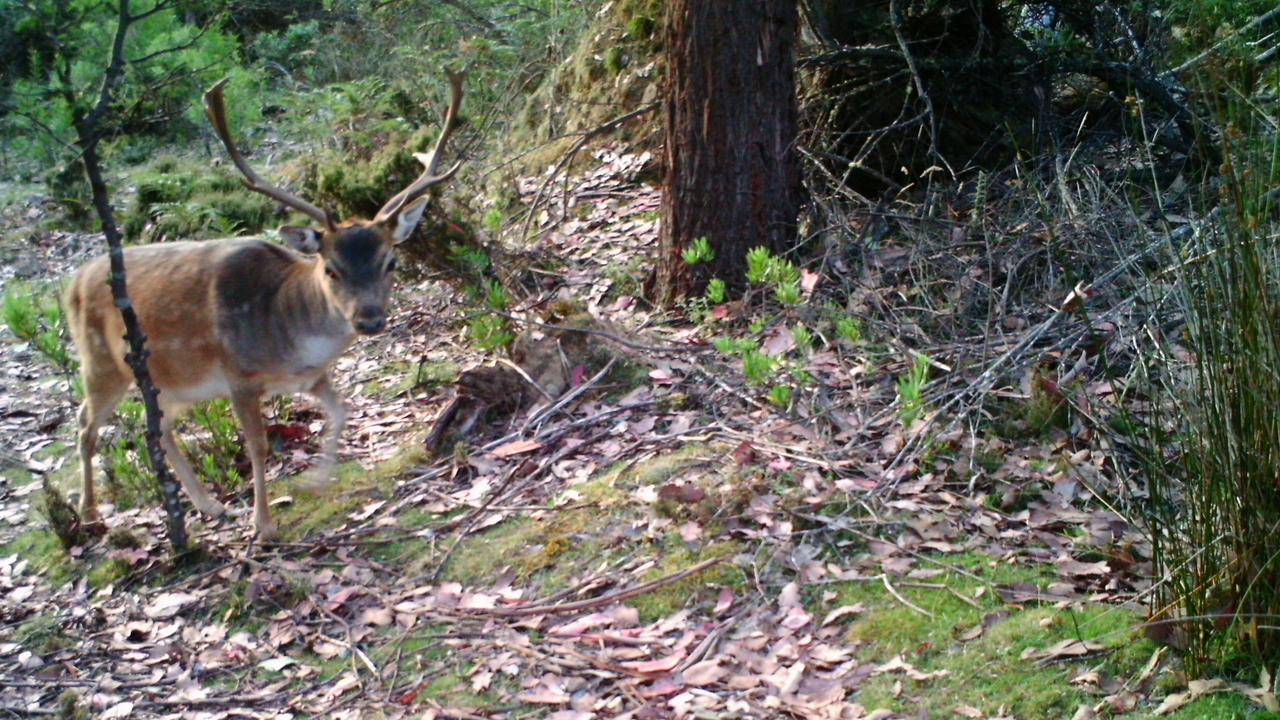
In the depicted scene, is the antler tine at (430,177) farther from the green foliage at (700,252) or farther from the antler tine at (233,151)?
the green foliage at (700,252)

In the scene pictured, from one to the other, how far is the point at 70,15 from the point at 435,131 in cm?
355

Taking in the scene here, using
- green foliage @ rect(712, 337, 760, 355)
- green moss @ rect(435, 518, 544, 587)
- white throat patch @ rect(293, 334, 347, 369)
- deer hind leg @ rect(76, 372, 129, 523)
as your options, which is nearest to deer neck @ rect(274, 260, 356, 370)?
white throat patch @ rect(293, 334, 347, 369)

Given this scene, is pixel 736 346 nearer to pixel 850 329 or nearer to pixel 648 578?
pixel 850 329

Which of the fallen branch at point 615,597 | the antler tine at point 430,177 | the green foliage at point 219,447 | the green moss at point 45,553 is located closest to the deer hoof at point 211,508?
the green foliage at point 219,447

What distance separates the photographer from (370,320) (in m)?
7.39

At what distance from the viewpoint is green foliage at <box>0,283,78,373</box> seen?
8133 mm

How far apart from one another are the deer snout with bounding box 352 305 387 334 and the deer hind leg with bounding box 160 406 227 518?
1449 millimetres

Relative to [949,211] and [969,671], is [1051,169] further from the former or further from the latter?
[969,671]

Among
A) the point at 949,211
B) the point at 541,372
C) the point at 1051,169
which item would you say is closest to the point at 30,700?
the point at 541,372

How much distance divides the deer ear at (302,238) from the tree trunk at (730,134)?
2.27m

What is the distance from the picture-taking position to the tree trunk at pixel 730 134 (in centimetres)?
784

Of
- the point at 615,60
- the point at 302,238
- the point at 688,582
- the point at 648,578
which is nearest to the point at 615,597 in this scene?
the point at 648,578

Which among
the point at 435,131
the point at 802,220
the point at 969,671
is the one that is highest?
the point at 435,131

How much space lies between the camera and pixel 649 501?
6383 mm
